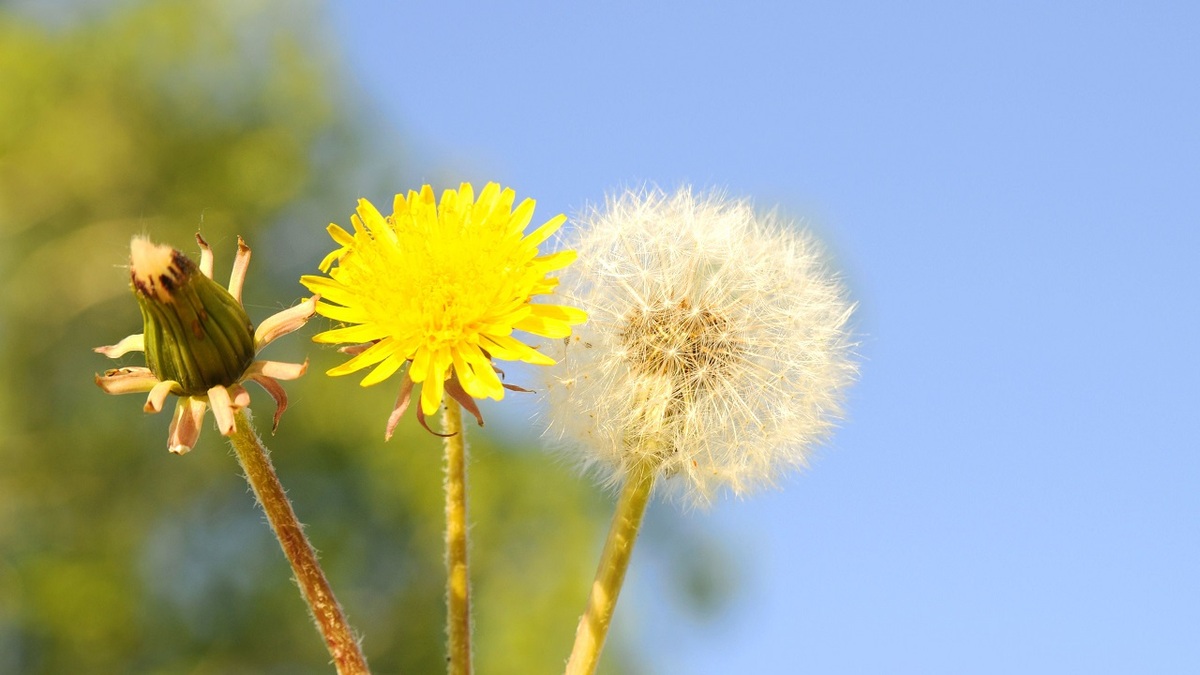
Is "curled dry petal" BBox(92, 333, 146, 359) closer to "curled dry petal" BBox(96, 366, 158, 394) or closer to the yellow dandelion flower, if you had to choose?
"curled dry petal" BBox(96, 366, 158, 394)

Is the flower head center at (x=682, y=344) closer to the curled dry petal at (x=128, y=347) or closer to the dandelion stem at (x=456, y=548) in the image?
the dandelion stem at (x=456, y=548)

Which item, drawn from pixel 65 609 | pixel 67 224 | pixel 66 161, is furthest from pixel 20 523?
pixel 66 161

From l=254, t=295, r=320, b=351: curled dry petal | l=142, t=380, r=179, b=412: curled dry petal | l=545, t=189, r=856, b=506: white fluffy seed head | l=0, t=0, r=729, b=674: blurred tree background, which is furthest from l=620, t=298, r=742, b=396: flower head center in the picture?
l=0, t=0, r=729, b=674: blurred tree background

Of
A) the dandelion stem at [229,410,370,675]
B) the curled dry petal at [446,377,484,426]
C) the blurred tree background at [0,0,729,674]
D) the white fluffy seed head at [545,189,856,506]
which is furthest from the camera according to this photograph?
the blurred tree background at [0,0,729,674]

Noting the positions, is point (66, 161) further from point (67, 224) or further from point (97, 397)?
point (97, 397)

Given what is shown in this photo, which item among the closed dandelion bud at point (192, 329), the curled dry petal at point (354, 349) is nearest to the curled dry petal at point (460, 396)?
the curled dry petal at point (354, 349)

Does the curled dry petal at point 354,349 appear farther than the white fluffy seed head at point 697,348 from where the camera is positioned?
No

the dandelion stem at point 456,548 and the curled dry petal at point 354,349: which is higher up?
the curled dry petal at point 354,349
